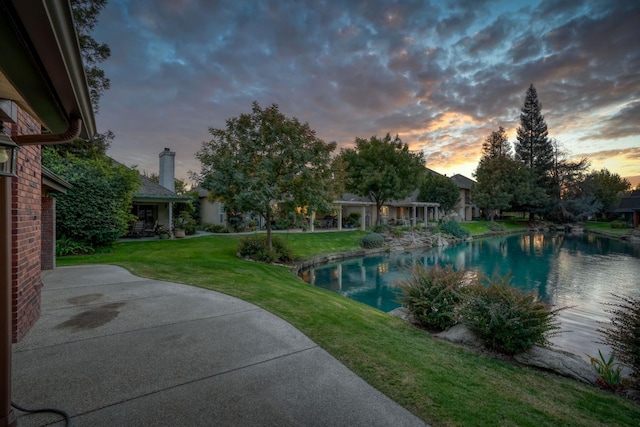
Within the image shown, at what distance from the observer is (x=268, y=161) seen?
12.7 m

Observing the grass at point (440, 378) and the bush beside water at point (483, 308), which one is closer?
the grass at point (440, 378)

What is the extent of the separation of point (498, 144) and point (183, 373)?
6170 centimetres

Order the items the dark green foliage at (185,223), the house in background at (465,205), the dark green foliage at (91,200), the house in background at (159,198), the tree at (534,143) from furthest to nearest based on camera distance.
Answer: the tree at (534,143) → the house in background at (465,205) → the dark green foliage at (185,223) → the house in background at (159,198) → the dark green foliage at (91,200)

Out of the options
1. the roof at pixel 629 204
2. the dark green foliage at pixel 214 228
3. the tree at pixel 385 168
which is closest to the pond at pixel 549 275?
the tree at pixel 385 168

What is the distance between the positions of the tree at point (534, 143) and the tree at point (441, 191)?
17.2 meters

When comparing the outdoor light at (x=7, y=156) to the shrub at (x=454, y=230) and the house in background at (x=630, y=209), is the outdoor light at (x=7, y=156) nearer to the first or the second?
the shrub at (x=454, y=230)

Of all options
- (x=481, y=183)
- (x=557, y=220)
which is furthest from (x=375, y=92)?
(x=557, y=220)

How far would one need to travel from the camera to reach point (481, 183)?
41938mm

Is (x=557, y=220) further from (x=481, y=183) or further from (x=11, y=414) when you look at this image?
(x=11, y=414)

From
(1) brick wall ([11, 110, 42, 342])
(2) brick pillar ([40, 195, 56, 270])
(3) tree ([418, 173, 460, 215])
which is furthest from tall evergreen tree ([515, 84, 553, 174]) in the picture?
(1) brick wall ([11, 110, 42, 342])

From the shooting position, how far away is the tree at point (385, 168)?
26.4 meters

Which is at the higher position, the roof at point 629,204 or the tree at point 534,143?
the tree at point 534,143

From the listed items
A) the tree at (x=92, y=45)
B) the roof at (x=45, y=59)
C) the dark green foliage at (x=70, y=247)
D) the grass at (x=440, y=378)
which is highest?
the tree at (x=92, y=45)

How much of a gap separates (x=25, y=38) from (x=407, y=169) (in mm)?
27657
